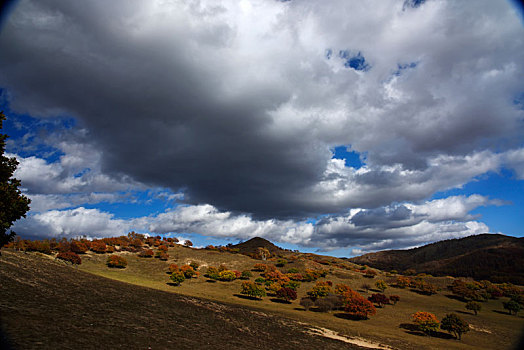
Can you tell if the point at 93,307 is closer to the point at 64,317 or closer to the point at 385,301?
the point at 64,317

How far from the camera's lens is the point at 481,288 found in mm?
67188

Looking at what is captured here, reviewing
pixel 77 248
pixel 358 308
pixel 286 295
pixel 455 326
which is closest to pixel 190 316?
pixel 358 308

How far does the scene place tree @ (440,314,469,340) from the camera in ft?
107

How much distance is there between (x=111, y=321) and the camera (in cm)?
1542


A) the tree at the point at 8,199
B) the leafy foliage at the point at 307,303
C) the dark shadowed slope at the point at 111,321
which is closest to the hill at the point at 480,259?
the leafy foliage at the point at 307,303

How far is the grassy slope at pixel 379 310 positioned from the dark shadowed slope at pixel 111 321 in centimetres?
962

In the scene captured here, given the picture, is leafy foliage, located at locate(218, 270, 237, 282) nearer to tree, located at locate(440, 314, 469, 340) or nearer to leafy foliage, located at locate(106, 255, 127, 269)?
leafy foliage, located at locate(106, 255, 127, 269)

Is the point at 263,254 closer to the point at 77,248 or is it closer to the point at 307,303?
the point at 307,303

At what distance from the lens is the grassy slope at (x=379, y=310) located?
29969mm

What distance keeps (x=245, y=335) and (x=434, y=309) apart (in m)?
46.2

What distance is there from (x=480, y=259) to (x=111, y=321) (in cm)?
17860

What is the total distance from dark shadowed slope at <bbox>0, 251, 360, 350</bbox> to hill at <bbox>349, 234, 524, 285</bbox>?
4544 inches

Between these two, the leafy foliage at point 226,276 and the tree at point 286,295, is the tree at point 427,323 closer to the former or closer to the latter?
the tree at point 286,295

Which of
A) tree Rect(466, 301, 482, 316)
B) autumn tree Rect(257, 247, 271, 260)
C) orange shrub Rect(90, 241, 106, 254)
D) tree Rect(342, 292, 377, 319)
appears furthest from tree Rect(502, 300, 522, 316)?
orange shrub Rect(90, 241, 106, 254)
